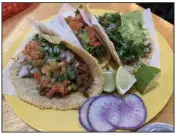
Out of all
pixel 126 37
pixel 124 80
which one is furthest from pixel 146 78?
pixel 126 37

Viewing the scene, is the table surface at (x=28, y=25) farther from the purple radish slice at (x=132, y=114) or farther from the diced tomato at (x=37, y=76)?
the diced tomato at (x=37, y=76)

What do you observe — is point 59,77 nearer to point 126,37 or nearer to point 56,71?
point 56,71

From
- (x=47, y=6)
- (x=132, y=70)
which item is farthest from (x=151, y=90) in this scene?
(x=47, y=6)

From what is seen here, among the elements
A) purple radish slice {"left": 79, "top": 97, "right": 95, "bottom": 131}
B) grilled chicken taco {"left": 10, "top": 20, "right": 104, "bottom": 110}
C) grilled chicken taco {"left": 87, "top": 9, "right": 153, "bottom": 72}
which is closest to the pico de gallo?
grilled chicken taco {"left": 10, "top": 20, "right": 104, "bottom": 110}

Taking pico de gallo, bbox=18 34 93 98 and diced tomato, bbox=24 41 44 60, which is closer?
pico de gallo, bbox=18 34 93 98

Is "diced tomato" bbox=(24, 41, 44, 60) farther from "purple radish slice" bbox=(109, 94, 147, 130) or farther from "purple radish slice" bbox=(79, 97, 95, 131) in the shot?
"purple radish slice" bbox=(109, 94, 147, 130)
